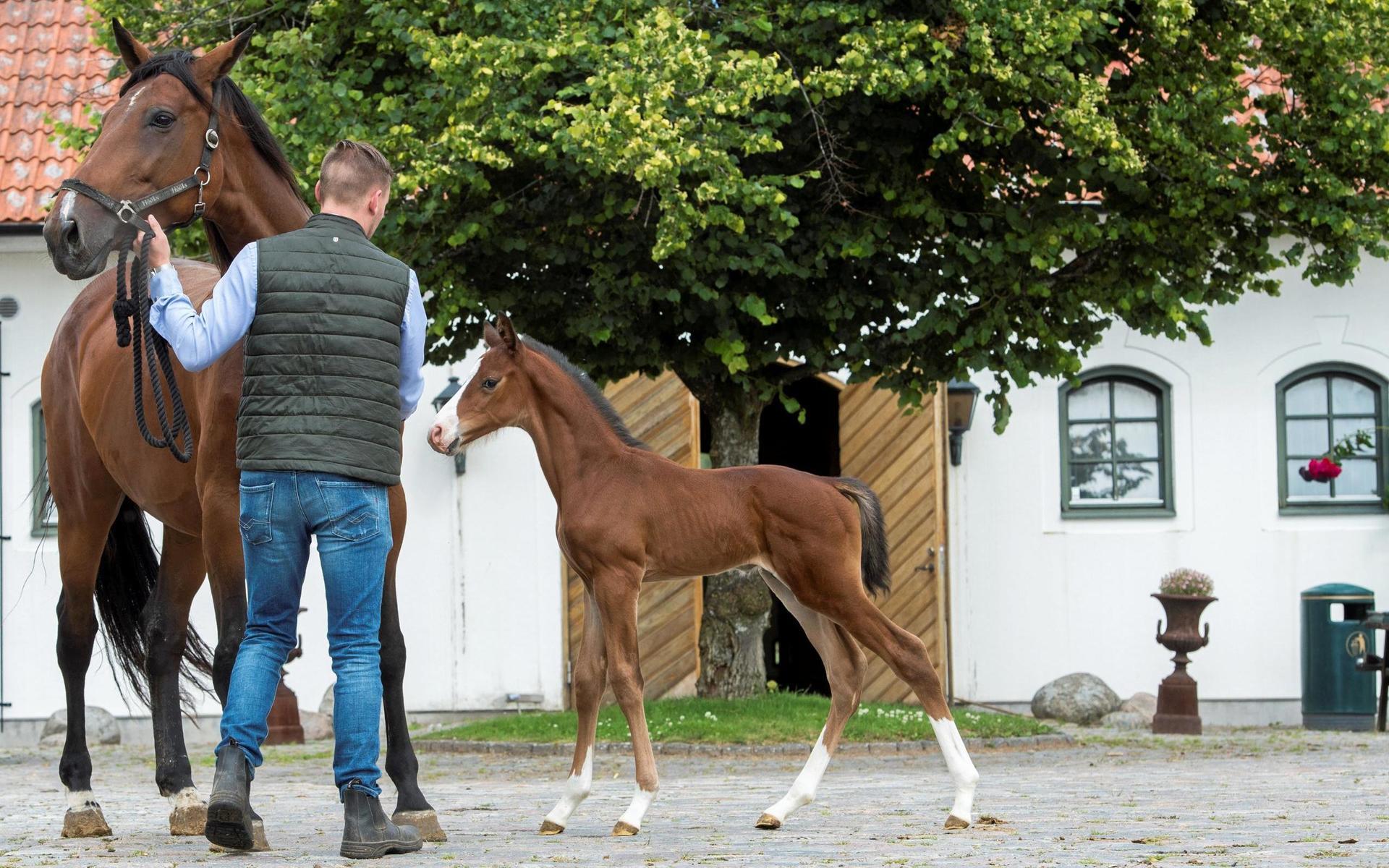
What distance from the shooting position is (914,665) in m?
6.40

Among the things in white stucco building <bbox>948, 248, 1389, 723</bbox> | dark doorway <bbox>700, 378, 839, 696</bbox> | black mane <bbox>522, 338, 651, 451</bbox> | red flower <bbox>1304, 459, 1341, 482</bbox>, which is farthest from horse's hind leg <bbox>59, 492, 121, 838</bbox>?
red flower <bbox>1304, 459, 1341, 482</bbox>

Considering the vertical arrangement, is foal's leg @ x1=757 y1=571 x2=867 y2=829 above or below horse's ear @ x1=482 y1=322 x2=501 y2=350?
below

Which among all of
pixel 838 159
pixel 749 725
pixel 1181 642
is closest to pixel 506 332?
pixel 838 159

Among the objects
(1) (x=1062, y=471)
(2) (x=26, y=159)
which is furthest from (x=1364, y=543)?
(2) (x=26, y=159)

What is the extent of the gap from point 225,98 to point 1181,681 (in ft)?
32.7

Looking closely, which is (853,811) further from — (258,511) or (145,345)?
(145,345)

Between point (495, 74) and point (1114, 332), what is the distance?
7.87 m

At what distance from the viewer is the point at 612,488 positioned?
267 inches

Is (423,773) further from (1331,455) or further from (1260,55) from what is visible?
(1331,455)

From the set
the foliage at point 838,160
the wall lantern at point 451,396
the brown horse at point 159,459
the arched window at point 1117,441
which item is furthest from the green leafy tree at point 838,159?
the arched window at point 1117,441

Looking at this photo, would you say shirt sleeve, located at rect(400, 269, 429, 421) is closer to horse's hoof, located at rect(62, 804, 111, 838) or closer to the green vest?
the green vest

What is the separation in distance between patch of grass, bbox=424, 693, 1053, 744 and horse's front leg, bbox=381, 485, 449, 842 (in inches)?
203

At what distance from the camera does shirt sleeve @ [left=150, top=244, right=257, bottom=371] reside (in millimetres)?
4863

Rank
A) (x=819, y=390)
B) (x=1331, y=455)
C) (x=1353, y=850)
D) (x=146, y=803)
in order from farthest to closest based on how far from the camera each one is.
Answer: (x=819, y=390), (x=1331, y=455), (x=146, y=803), (x=1353, y=850)
